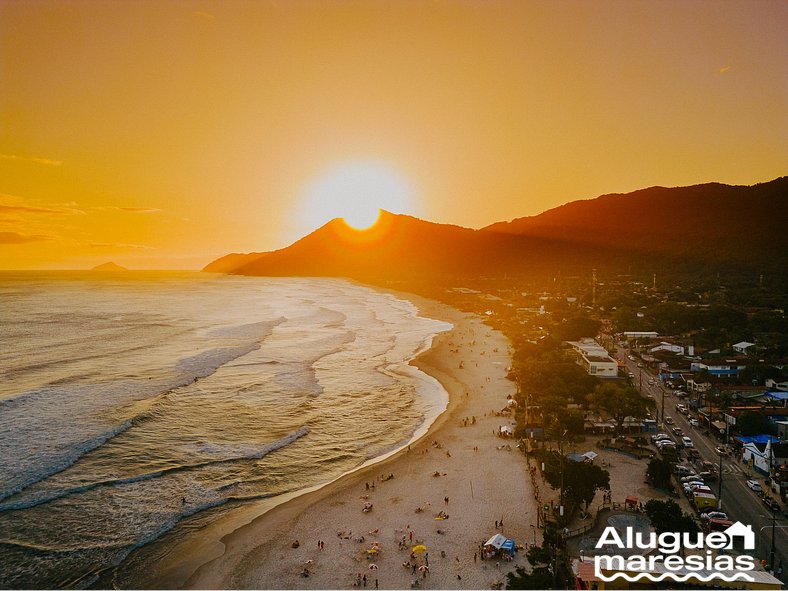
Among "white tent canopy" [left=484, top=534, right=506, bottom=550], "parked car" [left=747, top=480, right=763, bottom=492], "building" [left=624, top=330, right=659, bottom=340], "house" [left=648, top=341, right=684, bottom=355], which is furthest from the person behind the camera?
"building" [left=624, top=330, right=659, bottom=340]

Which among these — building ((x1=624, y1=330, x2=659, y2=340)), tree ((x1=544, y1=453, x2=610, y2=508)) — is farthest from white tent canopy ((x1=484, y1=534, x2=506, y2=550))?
building ((x1=624, y1=330, x2=659, y2=340))

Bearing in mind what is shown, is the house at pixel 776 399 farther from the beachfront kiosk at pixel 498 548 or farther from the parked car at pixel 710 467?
the beachfront kiosk at pixel 498 548

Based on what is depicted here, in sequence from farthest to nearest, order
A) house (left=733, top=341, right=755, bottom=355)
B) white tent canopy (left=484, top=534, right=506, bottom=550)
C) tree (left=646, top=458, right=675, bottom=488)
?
house (left=733, top=341, right=755, bottom=355) < tree (left=646, top=458, right=675, bottom=488) < white tent canopy (left=484, top=534, right=506, bottom=550)

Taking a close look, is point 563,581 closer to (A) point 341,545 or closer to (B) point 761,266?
(A) point 341,545

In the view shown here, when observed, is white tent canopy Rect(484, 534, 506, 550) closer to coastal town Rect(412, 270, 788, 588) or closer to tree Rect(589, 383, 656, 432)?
coastal town Rect(412, 270, 788, 588)

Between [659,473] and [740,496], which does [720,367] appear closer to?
[740,496]
